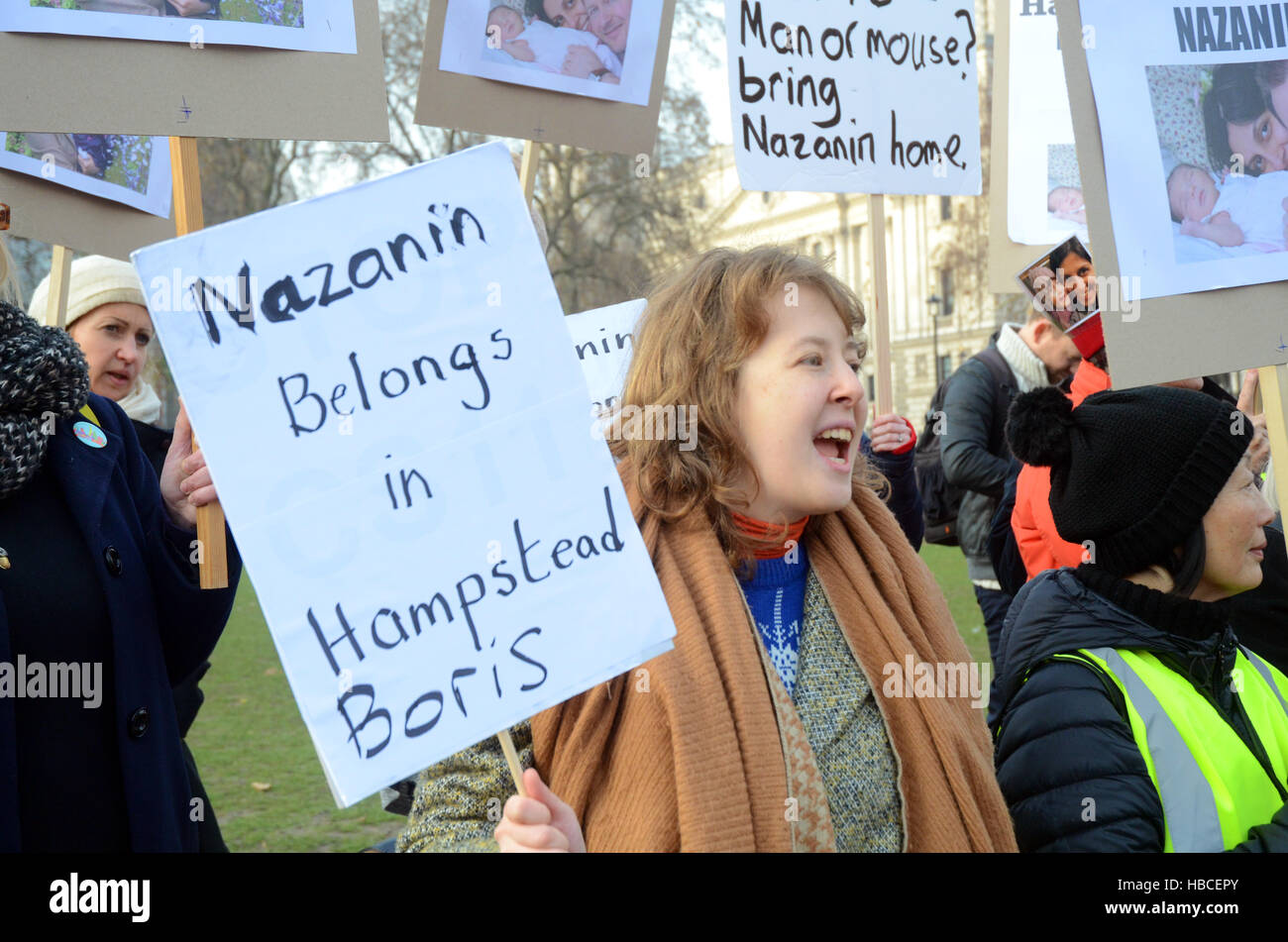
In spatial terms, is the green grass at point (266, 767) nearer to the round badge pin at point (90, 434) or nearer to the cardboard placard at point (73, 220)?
the cardboard placard at point (73, 220)

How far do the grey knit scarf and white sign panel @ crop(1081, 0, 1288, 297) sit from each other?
A: 1.89m

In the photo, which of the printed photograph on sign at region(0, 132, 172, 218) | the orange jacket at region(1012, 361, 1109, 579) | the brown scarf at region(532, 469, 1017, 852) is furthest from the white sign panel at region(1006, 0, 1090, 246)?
the printed photograph on sign at region(0, 132, 172, 218)

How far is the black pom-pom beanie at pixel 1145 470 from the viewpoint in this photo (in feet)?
7.63

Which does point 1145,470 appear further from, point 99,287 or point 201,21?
point 99,287

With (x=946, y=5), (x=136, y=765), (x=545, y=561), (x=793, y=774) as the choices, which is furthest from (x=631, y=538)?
(x=946, y=5)

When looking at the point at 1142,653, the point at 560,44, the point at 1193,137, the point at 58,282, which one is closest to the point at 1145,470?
the point at 1142,653

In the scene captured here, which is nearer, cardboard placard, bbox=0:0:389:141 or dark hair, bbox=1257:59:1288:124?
cardboard placard, bbox=0:0:389:141

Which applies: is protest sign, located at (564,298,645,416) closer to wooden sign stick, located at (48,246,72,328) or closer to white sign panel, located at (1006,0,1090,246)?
wooden sign stick, located at (48,246,72,328)

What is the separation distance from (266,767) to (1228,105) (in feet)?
18.5

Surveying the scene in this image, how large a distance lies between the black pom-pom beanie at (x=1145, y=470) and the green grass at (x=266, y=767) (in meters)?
3.52

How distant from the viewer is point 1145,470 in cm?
236

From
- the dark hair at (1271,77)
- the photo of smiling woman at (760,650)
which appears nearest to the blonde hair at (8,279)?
the photo of smiling woman at (760,650)

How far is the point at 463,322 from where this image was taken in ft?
5.24

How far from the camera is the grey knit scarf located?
2055 mm
